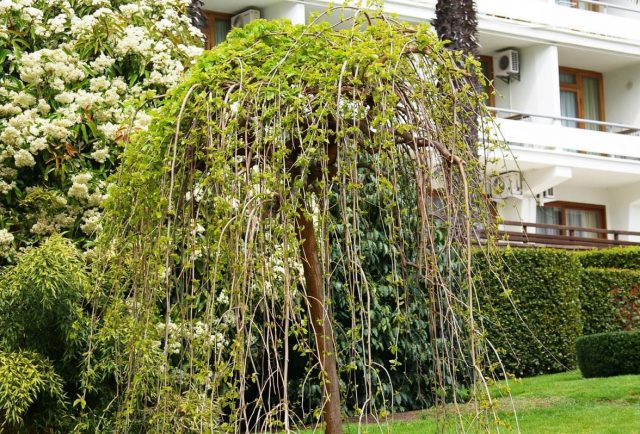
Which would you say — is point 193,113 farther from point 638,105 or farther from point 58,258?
point 638,105

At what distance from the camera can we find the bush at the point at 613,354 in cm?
1520

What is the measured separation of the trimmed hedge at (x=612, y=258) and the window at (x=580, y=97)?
415 inches

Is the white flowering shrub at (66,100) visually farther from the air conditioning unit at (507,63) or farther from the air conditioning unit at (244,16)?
the air conditioning unit at (507,63)

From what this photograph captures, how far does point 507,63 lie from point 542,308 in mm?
13253

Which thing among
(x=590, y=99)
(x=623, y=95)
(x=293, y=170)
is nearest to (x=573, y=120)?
(x=590, y=99)

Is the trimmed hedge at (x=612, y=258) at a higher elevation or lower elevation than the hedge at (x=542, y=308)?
higher

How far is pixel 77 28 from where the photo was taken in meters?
10.9

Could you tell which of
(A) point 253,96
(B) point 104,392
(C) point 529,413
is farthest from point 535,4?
(A) point 253,96

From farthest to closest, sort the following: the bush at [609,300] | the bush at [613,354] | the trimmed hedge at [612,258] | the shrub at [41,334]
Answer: the trimmed hedge at [612,258] < the bush at [609,300] < the bush at [613,354] < the shrub at [41,334]

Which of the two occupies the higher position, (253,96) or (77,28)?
(77,28)

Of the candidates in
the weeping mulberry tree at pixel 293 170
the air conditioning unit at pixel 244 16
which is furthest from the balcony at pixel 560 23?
the weeping mulberry tree at pixel 293 170

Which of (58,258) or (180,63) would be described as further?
(180,63)

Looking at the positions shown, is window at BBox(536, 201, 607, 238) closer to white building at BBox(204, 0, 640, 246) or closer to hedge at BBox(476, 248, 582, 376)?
white building at BBox(204, 0, 640, 246)

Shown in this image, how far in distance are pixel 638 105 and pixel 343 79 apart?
2690 cm
